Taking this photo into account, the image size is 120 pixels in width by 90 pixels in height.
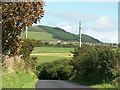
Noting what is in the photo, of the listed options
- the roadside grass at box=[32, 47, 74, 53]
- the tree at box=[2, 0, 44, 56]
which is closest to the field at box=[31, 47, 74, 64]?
the roadside grass at box=[32, 47, 74, 53]

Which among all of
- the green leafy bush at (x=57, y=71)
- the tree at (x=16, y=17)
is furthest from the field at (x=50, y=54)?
the tree at (x=16, y=17)

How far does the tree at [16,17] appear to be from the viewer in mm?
21984

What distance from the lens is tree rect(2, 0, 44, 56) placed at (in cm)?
2198

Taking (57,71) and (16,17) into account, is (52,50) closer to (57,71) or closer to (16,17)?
(57,71)

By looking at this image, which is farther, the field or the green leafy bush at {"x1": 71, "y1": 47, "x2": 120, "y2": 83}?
the field

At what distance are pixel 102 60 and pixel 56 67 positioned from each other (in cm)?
3252

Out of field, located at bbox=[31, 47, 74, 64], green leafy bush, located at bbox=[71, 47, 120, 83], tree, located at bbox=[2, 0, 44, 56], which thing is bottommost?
field, located at bbox=[31, 47, 74, 64]

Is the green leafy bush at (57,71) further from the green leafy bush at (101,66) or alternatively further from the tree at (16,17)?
the tree at (16,17)

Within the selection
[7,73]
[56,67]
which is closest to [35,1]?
[7,73]

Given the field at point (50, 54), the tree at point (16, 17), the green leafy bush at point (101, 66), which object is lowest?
the field at point (50, 54)

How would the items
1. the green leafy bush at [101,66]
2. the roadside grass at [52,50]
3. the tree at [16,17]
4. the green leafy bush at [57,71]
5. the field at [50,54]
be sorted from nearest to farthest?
1. the tree at [16,17]
2. the green leafy bush at [101,66]
3. the green leafy bush at [57,71]
4. the field at [50,54]
5. the roadside grass at [52,50]

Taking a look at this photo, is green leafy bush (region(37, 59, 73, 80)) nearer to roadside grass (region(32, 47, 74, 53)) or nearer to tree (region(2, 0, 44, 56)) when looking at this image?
roadside grass (region(32, 47, 74, 53))

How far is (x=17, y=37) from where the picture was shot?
81.5 feet

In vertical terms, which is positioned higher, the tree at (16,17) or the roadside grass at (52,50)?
the tree at (16,17)
